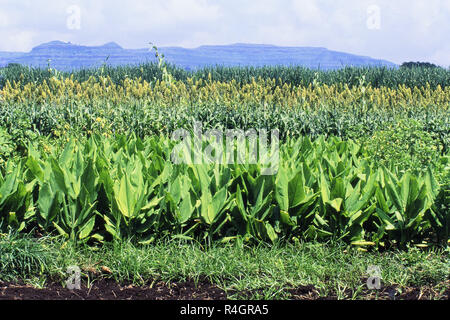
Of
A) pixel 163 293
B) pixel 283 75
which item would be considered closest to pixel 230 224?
pixel 163 293

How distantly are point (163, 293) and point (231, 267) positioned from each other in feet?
1.78

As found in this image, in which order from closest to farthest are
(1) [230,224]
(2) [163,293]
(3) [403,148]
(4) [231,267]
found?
(2) [163,293] → (4) [231,267] → (1) [230,224] → (3) [403,148]

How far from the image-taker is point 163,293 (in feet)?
11.6

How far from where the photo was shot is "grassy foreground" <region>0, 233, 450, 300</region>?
360 cm

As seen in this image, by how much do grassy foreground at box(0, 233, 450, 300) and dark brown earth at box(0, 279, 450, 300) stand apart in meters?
0.04

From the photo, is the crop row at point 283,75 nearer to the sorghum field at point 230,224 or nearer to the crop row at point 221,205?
the sorghum field at point 230,224

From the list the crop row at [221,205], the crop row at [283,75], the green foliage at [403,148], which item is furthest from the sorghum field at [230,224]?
the crop row at [283,75]

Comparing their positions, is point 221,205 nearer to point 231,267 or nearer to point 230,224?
point 230,224

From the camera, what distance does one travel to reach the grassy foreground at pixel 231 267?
3.60m

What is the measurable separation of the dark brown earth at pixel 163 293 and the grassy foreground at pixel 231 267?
0.04 meters

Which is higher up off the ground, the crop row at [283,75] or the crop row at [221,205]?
the crop row at [283,75]

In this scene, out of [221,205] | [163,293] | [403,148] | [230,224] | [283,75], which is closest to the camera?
[163,293]

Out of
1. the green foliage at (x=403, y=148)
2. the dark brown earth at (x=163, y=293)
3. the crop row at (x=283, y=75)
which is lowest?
the dark brown earth at (x=163, y=293)

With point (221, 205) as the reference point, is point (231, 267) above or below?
below
